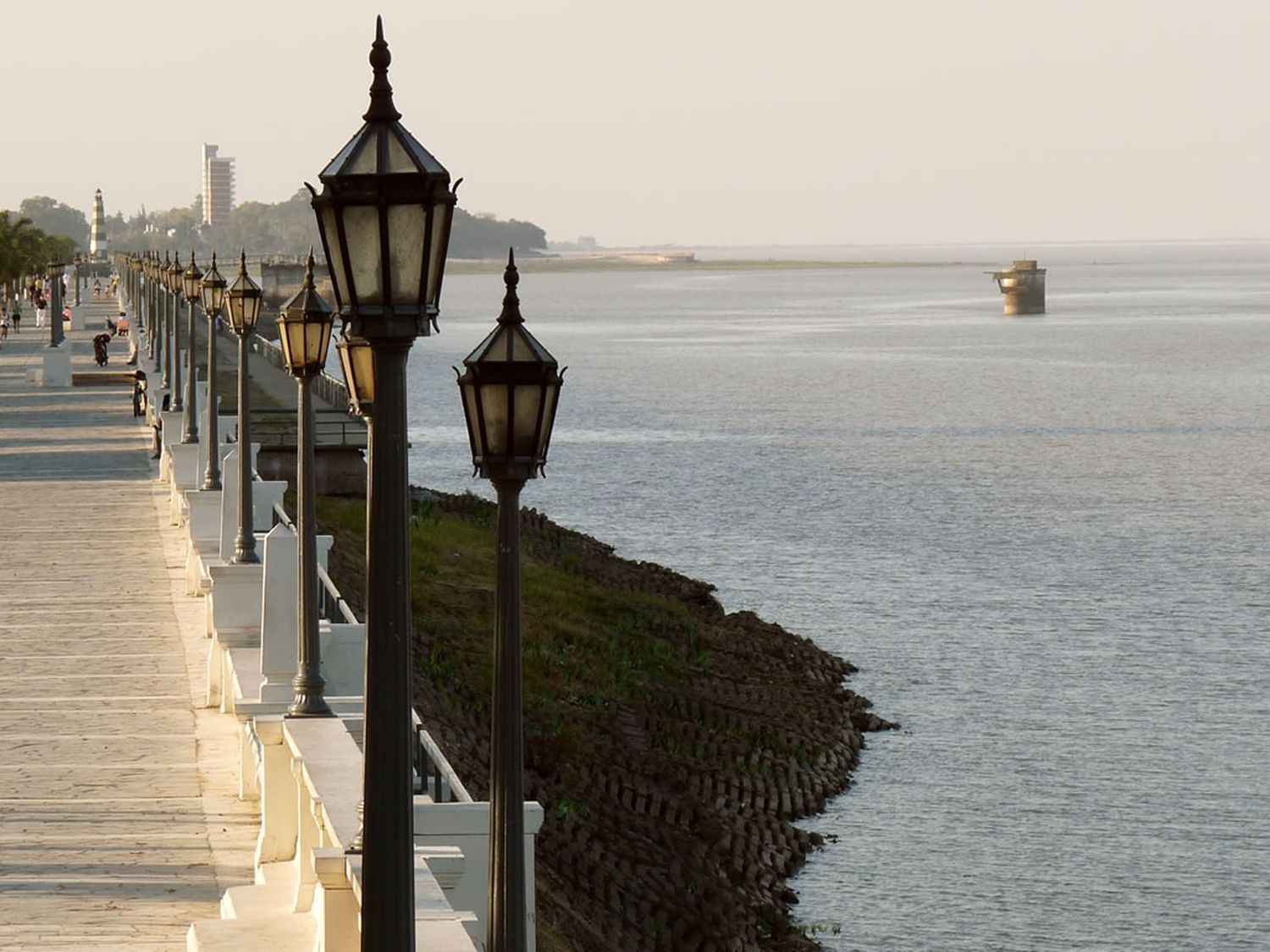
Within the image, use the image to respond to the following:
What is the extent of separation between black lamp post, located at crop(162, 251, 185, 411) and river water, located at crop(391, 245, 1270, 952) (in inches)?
529

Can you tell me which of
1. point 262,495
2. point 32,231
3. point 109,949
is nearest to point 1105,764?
point 262,495

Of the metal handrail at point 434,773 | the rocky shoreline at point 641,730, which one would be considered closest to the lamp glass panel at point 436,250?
the metal handrail at point 434,773

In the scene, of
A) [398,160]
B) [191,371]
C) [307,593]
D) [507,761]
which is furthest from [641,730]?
[398,160]

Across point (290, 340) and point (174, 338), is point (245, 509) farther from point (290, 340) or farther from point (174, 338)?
point (174, 338)

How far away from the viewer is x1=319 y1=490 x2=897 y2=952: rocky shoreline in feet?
80.5

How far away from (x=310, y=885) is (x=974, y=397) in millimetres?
110390

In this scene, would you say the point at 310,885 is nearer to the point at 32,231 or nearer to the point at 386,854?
the point at 386,854

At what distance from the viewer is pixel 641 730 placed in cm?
3350

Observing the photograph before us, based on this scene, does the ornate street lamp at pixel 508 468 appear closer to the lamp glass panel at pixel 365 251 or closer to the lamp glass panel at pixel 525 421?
the lamp glass panel at pixel 525 421

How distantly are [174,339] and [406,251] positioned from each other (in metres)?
38.9

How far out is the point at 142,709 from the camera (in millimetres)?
18156

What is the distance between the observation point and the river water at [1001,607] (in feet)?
96.4

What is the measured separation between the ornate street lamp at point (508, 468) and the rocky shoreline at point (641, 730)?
358 inches

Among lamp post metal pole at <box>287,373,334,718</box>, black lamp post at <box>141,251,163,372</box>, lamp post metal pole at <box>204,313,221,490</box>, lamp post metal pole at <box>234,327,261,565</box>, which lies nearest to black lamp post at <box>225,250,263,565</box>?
lamp post metal pole at <box>234,327,261,565</box>
